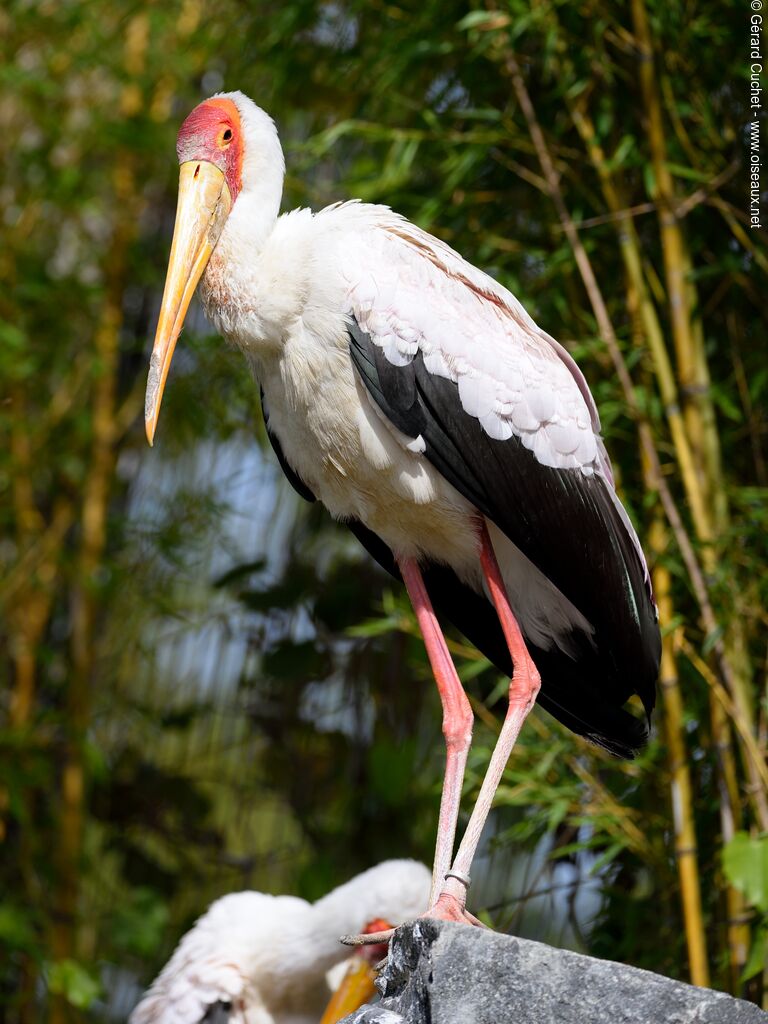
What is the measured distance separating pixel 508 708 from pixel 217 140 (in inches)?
46.8

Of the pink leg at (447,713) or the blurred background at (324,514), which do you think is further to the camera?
the blurred background at (324,514)

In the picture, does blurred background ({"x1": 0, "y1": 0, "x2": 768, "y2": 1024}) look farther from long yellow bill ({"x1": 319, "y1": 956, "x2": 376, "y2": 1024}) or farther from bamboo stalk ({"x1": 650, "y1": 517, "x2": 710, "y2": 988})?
long yellow bill ({"x1": 319, "y1": 956, "x2": 376, "y2": 1024})

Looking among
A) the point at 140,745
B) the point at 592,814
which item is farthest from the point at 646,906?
the point at 140,745

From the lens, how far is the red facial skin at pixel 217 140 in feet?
8.38

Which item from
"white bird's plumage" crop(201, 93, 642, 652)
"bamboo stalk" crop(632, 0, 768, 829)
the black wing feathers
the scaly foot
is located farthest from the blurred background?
"white bird's plumage" crop(201, 93, 642, 652)

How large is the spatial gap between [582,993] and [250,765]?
10.9 feet

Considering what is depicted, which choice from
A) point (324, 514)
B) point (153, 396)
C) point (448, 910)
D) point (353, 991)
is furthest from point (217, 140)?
point (324, 514)

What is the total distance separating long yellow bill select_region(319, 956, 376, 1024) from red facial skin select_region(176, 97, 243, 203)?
6.04 feet

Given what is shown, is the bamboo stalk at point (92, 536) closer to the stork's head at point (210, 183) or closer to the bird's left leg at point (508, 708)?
the stork's head at point (210, 183)

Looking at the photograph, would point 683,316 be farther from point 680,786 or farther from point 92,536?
point 92,536

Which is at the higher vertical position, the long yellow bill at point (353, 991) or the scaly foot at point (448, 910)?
the scaly foot at point (448, 910)

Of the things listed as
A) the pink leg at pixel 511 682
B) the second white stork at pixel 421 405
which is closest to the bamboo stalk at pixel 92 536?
the second white stork at pixel 421 405

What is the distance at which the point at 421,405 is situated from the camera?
2354 millimetres

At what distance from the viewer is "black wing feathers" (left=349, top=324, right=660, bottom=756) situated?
2350 millimetres
